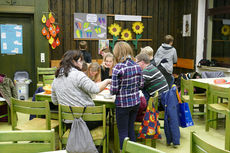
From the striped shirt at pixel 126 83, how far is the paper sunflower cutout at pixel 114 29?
4.51 m

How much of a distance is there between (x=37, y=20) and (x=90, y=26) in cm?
145

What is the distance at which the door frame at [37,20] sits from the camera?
20.0 ft

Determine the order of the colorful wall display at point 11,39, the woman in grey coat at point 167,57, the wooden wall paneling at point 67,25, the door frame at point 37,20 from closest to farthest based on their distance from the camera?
the woman in grey coat at point 167,57
the door frame at point 37,20
the colorful wall display at point 11,39
the wooden wall paneling at point 67,25

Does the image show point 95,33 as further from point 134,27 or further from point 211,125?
point 211,125

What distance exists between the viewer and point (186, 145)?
3779 mm

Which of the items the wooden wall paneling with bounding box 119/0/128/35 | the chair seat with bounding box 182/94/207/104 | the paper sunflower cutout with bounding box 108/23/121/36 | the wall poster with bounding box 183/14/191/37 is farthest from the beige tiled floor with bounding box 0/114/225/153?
the wooden wall paneling with bounding box 119/0/128/35

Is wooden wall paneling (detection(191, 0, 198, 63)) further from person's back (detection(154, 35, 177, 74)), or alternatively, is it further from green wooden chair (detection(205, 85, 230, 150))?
green wooden chair (detection(205, 85, 230, 150))

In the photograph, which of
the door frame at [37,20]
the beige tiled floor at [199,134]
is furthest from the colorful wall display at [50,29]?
the beige tiled floor at [199,134]

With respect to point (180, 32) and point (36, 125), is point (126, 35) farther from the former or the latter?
point (36, 125)

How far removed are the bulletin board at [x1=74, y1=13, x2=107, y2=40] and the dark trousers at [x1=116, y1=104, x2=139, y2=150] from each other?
4.38 meters

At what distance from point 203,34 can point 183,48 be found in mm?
796

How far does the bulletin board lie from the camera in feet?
23.0

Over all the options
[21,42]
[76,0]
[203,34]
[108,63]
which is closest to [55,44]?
[21,42]

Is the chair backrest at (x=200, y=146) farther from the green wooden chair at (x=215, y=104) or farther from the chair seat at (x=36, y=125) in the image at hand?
the green wooden chair at (x=215, y=104)
